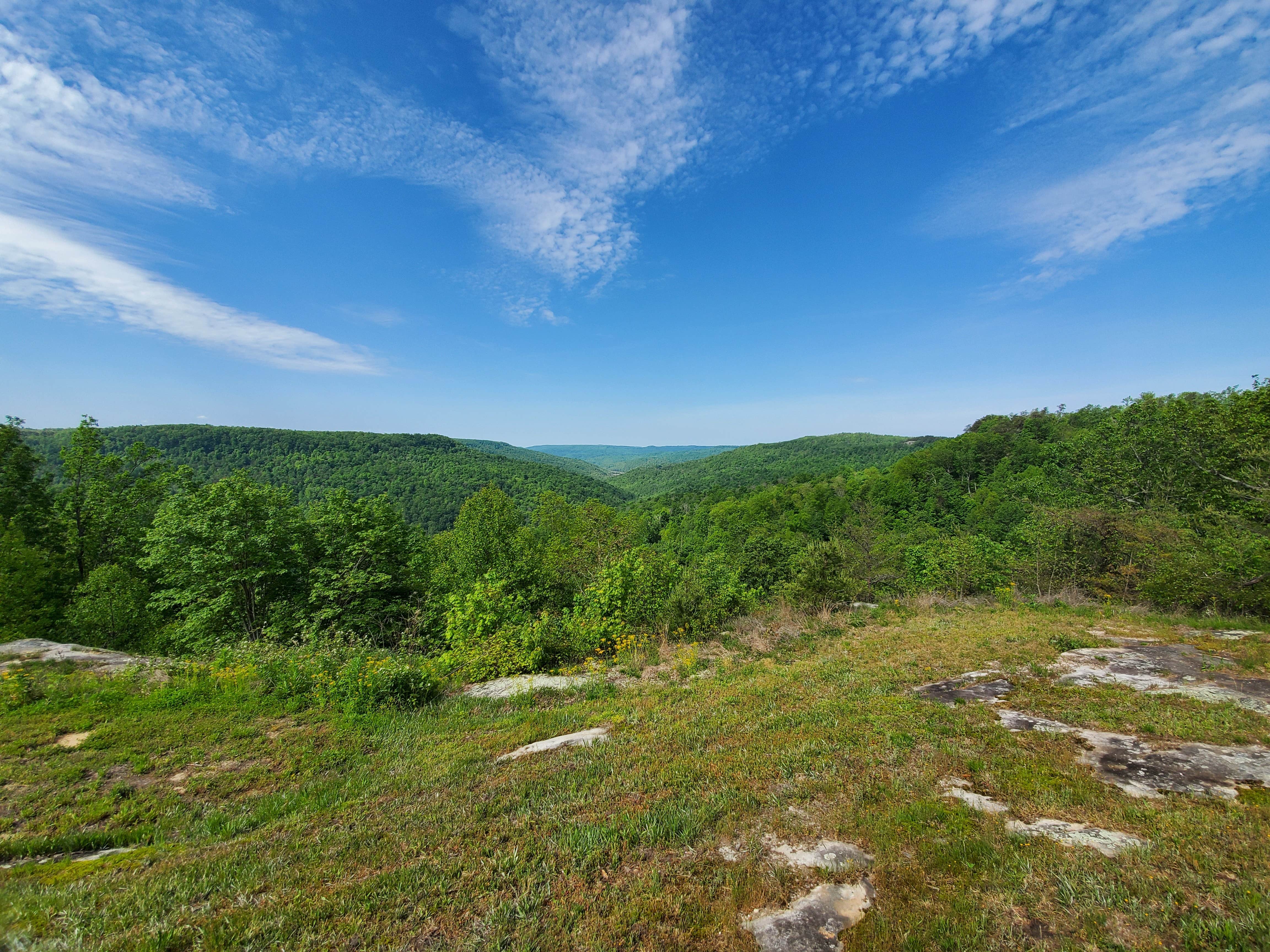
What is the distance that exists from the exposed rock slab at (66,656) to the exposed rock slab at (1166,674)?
19665 mm

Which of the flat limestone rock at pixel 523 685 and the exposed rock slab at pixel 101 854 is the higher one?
the exposed rock slab at pixel 101 854

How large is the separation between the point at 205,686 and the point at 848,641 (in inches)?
591

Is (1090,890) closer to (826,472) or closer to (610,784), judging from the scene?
(610,784)

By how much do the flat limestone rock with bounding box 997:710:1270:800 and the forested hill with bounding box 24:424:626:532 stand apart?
8829 centimetres

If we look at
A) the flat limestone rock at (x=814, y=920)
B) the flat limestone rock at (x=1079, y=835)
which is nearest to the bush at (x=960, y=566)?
the flat limestone rock at (x=1079, y=835)

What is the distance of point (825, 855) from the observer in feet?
12.9

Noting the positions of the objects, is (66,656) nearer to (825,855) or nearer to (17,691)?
(17,691)

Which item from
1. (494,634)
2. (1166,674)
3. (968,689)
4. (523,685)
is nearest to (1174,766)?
(968,689)

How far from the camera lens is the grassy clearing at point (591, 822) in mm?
3105

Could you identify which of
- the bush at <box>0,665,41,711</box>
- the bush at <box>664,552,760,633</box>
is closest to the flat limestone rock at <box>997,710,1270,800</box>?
the bush at <box>664,552,760,633</box>

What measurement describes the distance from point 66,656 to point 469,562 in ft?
64.4

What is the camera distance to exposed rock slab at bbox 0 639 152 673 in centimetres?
965

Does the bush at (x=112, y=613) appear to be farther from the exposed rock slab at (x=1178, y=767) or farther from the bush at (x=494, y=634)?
the exposed rock slab at (x=1178, y=767)

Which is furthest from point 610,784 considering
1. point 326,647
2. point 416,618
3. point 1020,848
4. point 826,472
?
point 826,472
